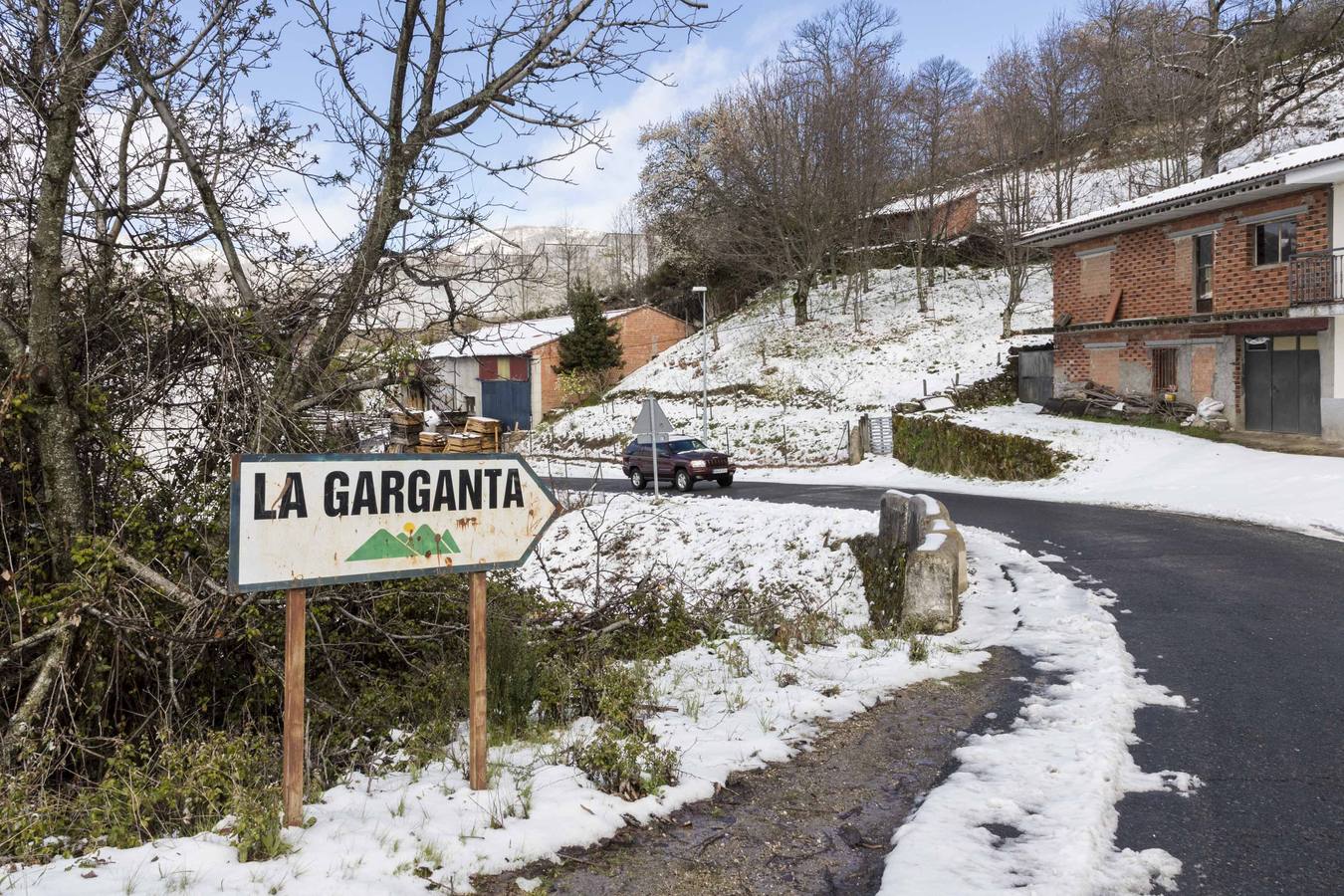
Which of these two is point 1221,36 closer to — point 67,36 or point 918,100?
point 918,100

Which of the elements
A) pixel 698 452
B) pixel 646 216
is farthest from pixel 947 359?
pixel 646 216

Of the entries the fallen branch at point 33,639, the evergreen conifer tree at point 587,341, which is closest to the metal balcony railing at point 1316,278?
the fallen branch at point 33,639

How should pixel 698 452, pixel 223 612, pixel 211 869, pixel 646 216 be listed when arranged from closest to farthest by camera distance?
pixel 211 869
pixel 223 612
pixel 698 452
pixel 646 216

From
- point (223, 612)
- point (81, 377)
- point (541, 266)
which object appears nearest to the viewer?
point (223, 612)

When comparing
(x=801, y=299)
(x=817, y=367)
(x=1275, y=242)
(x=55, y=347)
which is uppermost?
(x=801, y=299)

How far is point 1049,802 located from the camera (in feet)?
13.6

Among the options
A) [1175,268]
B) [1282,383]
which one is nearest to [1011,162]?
[1175,268]

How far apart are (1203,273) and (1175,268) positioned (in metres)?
0.79

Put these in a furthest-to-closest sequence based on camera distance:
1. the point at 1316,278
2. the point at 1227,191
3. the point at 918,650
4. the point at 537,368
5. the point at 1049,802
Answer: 1. the point at 537,368
2. the point at 1227,191
3. the point at 1316,278
4. the point at 918,650
5. the point at 1049,802

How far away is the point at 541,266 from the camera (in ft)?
23.6

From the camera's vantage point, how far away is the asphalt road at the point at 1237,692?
3.73 metres

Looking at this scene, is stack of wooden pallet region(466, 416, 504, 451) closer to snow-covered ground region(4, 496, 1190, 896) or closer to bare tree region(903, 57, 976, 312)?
snow-covered ground region(4, 496, 1190, 896)

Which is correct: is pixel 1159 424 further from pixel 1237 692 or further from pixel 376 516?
pixel 376 516

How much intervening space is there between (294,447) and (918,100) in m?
54.7
